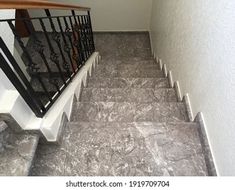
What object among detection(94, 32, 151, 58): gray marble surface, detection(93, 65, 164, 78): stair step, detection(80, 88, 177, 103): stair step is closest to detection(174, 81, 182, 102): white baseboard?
detection(80, 88, 177, 103): stair step

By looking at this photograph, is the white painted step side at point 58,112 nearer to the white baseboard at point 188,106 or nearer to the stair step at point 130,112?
the stair step at point 130,112

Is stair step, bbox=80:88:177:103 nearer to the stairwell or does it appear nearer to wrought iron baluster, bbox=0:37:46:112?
the stairwell

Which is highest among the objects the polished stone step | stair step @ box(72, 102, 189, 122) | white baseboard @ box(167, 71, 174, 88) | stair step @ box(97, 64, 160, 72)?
stair step @ box(72, 102, 189, 122)

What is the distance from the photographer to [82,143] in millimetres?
1326

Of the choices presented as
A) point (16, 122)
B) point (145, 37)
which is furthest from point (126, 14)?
point (16, 122)

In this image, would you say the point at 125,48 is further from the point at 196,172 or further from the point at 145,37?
the point at 196,172

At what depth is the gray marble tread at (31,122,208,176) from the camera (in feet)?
3.94

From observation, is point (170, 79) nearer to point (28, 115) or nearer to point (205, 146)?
point (205, 146)

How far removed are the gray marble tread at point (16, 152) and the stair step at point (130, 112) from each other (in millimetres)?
491

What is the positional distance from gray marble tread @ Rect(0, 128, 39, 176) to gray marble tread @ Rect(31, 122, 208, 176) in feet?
0.36

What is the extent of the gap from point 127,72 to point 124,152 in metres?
1.81

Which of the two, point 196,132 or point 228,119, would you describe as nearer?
point 228,119

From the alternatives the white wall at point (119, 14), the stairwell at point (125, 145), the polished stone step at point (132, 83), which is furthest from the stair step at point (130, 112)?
the white wall at point (119, 14)
